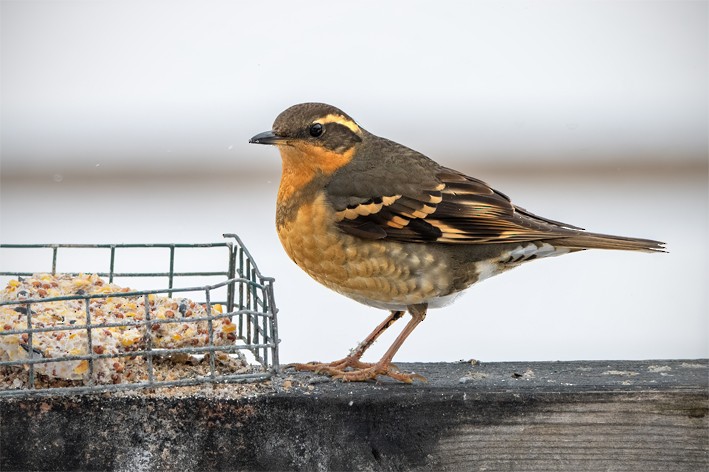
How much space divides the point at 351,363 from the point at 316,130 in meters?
1.12

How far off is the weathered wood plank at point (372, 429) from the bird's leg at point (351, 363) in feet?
1.74

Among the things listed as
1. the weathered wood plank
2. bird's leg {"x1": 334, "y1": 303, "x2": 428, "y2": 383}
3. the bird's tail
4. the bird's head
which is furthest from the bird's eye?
the weathered wood plank

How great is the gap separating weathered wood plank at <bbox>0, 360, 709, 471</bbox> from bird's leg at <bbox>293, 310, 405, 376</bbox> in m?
0.53

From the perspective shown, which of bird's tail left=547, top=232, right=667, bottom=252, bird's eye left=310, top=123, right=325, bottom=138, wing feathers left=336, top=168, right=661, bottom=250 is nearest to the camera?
bird's tail left=547, top=232, right=667, bottom=252

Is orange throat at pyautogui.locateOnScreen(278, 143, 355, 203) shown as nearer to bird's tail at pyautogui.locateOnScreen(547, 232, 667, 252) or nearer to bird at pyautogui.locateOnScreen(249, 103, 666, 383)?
bird at pyautogui.locateOnScreen(249, 103, 666, 383)

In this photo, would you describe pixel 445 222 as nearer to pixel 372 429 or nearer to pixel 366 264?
pixel 366 264

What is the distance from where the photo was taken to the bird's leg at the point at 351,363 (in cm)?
450

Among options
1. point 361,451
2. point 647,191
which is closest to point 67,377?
point 361,451

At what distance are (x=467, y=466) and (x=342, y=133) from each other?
1.92m

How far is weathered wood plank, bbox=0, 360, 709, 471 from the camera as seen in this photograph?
12.6 ft

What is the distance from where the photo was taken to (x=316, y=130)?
5215 millimetres

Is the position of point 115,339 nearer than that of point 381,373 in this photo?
Yes

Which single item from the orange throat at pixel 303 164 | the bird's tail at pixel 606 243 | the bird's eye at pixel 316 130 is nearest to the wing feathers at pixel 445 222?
the bird's tail at pixel 606 243

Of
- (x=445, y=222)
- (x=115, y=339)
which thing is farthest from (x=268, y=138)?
(x=115, y=339)
